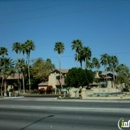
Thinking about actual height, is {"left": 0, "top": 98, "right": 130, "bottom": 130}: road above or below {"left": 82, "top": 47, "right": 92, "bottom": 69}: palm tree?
below

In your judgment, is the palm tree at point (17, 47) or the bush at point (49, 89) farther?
the palm tree at point (17, 47)

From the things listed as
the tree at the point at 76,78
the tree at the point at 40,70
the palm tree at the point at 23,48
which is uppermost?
the palm tree at the point at 23,48

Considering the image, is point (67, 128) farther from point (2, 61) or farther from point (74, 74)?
point (2, 61)

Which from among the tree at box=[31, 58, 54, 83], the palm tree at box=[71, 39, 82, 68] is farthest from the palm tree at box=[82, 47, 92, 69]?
the tree at box=[31, 58, 54, 83]

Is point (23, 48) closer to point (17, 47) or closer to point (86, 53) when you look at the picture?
point (17, 47)

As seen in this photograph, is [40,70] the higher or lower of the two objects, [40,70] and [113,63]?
the lower

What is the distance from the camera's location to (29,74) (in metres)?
76.1

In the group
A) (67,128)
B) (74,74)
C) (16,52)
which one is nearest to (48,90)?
(74,74)

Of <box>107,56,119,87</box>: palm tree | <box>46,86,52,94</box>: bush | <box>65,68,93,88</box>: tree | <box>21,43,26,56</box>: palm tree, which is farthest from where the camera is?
<box>107,56,119,87</box>: palm tree

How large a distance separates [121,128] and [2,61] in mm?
63642

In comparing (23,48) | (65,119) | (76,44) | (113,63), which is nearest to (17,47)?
(23,48)
